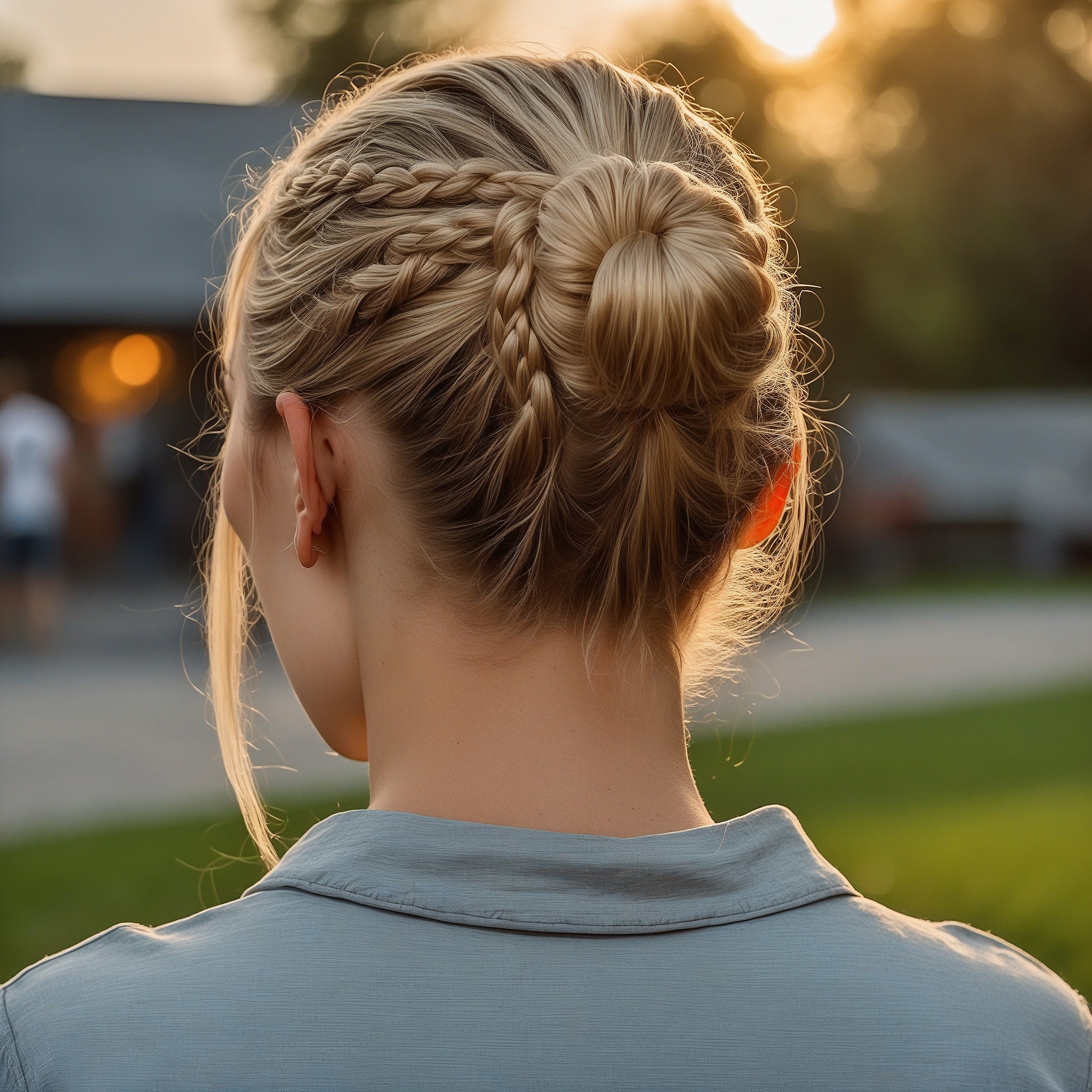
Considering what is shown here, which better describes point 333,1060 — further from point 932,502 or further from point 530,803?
point 932,502

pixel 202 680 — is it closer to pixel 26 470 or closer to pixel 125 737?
pixel 26 470

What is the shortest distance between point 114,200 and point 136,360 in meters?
2.29

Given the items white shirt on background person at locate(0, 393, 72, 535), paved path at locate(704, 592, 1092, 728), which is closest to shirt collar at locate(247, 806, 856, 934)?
paved path at locate(704, 592, 1092, 728)

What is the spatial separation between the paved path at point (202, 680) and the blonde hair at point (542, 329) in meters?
3.18

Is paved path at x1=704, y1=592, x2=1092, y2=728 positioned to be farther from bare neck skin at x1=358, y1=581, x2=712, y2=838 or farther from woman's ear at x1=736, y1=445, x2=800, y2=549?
bare neck skin at x1=358, y1=581, x2=712, y2=838

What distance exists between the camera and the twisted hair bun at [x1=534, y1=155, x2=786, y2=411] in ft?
3.26

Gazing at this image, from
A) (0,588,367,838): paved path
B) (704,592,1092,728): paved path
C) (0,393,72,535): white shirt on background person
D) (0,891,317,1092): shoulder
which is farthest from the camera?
(0,393,72,535): white shirt on background person

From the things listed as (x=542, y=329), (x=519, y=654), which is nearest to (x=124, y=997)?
(x=519, y=654)

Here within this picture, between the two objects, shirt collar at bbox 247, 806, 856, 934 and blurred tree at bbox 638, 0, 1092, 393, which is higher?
blurred tree at bbox 638, 0, 1092, 393

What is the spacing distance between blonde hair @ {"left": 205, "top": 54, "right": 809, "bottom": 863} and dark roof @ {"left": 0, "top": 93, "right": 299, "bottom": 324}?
12.5m

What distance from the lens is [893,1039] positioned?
892 millimetres

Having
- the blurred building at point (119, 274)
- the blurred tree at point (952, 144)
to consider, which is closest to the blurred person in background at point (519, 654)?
the blurred building at point (119, 274)

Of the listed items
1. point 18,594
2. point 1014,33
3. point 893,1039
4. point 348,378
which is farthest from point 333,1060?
point 1014,33

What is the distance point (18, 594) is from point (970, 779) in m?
9.92
